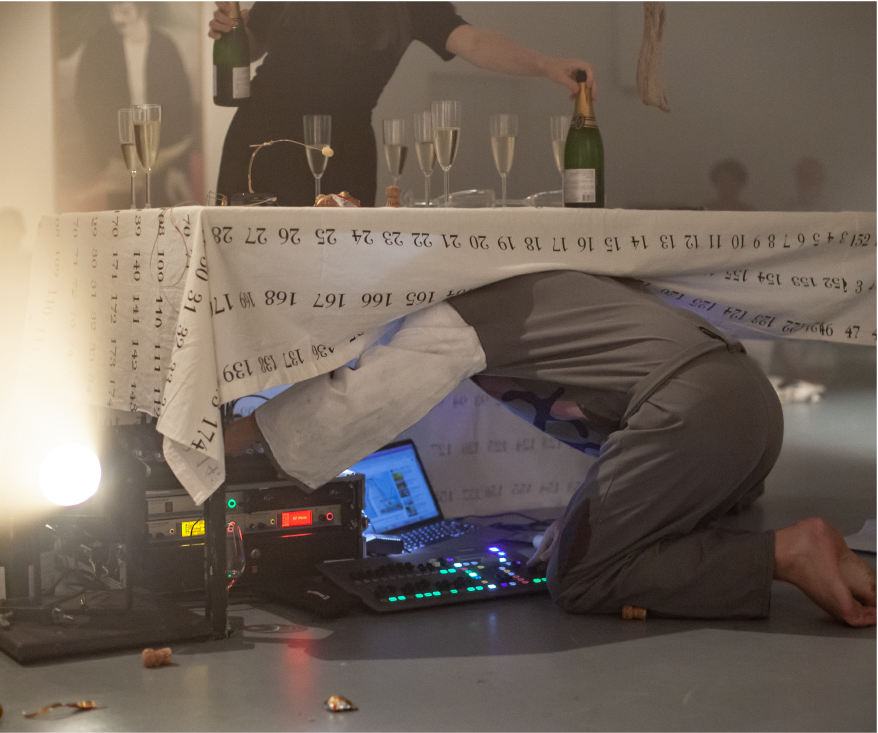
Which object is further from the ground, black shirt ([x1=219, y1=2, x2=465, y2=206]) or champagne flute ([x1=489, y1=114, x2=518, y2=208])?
black shirt ([x1=219, y1=2, x2=465, y2=206])

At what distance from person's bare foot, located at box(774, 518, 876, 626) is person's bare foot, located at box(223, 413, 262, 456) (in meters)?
0.92

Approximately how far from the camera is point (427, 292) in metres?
1.73

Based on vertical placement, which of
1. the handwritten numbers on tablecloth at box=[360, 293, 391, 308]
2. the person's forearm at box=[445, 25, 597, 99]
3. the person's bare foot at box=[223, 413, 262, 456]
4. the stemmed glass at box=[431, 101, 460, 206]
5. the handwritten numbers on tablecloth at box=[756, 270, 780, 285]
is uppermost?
the person's forearm at box=[445, 25, 597, 99]

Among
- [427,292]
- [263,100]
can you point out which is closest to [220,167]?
[263,100]

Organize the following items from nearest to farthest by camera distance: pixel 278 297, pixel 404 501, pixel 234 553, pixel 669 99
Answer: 1. pixel 278 297
2. pixel 234 553
3. pixel 404 501
4. pixel 669 99

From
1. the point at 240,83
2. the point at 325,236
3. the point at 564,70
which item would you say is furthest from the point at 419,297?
the point at 564,70

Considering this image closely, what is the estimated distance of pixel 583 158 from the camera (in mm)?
2428

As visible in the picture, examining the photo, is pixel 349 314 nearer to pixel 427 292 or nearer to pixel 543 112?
pixel 427 292

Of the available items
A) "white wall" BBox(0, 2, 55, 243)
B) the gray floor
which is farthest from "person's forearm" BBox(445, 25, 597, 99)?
the gray floor

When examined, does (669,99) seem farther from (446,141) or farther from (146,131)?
(146,131)

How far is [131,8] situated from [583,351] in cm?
147

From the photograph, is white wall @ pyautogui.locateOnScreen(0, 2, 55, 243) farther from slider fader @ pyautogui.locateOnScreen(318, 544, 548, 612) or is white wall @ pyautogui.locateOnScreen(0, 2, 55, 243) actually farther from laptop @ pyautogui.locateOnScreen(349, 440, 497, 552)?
slider fader @ pyautogui.locateOnScreen(318, 544, 548, 612)

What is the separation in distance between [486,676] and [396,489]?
103 cm

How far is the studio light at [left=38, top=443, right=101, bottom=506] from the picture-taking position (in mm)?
1803
